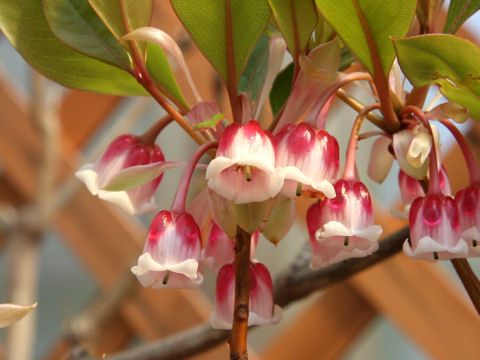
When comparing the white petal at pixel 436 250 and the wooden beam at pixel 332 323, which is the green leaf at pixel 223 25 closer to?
the white petal at pixel 436 250

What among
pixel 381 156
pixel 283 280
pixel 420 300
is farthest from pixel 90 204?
pixel 381 156

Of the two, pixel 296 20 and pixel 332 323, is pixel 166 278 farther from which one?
pixel 332 323

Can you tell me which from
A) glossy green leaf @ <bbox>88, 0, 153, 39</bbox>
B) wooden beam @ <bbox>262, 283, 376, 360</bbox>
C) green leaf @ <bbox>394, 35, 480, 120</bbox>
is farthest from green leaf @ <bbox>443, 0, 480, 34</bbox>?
wooden beam @ <bbox>262, 283, 376, 360</bbox>

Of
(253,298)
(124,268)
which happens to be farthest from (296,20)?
(124,268)

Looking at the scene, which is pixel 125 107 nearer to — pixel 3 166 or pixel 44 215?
pixel 3 166

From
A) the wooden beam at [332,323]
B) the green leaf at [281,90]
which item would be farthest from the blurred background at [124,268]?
the green leaf at [281,90]

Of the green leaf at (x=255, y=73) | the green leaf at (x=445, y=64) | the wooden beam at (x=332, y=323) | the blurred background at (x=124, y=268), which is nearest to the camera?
Result: the green leaf at (x=445, y=64)
